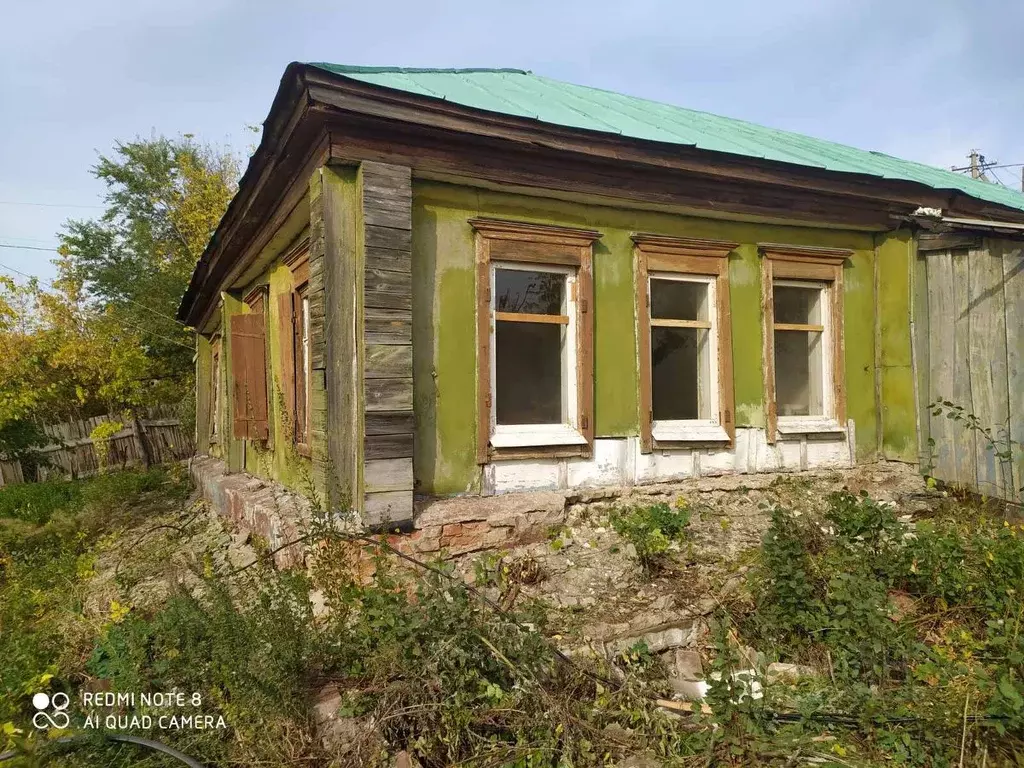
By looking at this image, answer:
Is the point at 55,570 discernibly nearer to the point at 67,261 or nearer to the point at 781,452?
the point at 781,452

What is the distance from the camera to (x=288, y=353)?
6207 millimetres

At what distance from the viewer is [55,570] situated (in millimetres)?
5238

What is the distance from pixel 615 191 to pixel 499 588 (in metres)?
3.38

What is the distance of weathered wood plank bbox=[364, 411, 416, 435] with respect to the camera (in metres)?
4.06

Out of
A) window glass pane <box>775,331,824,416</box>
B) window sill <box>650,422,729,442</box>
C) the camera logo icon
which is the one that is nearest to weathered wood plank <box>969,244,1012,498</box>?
window glass pane <box>775,331,824,416</box>

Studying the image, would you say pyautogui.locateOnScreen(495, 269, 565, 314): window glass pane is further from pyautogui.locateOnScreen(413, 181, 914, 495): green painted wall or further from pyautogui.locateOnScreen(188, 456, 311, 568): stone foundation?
pyautogui.locateOnScreen(188, 456, 311, 568): stone foundation

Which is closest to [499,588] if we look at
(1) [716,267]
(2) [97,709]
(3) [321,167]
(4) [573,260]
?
(2) [97,709]

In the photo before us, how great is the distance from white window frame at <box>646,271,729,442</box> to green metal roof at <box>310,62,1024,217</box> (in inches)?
45.3

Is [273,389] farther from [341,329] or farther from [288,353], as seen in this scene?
[341,329]

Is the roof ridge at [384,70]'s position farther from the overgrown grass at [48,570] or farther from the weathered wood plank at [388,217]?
the overgrown grass at [48,570]

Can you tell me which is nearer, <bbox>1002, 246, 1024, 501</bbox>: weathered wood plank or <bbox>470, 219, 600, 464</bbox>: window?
<bbox>470, 219, 600, 464</bbox>: window

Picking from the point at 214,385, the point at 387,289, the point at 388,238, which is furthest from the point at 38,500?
the point at 388,238

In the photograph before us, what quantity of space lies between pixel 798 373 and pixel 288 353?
545cm

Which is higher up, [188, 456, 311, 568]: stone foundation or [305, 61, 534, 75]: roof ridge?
[305, 61, 534, 75]: roof ridge
